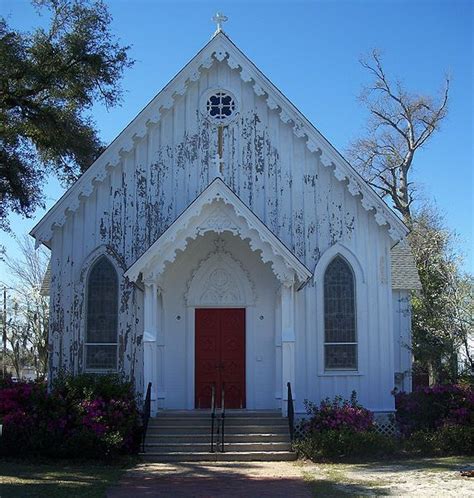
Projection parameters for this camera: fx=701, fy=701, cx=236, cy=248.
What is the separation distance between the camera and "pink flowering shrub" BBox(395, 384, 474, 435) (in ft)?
51.4

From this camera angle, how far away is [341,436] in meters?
14.8

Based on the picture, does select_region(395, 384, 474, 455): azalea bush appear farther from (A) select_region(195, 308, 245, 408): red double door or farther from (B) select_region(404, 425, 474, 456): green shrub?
(A) select_region(195, 308, 245, 408): red double door

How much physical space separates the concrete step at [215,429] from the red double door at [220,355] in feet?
6.10

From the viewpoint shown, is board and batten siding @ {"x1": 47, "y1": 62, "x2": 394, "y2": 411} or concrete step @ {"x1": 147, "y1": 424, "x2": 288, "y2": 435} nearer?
concrete step @ {"x1": 147, "y1": 424, "x2": 288, "y2": 435}

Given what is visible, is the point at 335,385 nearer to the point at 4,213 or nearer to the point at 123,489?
the point at 123,489

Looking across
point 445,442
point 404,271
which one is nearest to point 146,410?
point 445,442

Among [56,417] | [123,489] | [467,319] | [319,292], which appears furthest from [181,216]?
[467,319]

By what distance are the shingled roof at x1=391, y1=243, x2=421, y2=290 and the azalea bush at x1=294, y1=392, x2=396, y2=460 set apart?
9146mm

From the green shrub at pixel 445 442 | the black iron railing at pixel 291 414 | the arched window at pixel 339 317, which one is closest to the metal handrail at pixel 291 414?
the black iron railing at pixel 291 414

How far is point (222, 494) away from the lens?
11375mm

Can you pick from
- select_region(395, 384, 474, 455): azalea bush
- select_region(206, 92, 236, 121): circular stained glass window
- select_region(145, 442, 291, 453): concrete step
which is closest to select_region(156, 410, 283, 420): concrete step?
select_region(145, 442, 291, 453): concrete step

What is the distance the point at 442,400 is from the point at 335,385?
2.57m

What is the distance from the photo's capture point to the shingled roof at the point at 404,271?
24344 millimetres

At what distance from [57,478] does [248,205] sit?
8152mm
